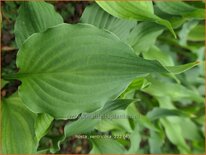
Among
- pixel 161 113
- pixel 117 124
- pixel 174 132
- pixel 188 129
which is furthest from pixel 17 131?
pixel 188 129

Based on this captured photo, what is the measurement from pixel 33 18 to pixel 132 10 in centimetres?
23

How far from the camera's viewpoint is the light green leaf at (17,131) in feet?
2.82

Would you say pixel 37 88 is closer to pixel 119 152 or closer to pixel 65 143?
pixel 119 152

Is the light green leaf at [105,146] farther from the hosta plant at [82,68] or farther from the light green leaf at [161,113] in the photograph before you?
the light green leaf at [161,113]

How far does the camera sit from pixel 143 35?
3.54 ft

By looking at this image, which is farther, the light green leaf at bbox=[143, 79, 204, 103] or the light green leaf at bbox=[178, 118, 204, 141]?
the light green leaf at bbox=[178, 118, 204, 141]

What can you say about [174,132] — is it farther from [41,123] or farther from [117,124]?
[41,123]

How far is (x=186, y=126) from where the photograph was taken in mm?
1453

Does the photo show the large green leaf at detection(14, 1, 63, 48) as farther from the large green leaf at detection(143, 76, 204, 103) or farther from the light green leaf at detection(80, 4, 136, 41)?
the large green leaf at detection(143, 76, 204, 103)

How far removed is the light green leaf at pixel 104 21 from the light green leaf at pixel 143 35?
115mm

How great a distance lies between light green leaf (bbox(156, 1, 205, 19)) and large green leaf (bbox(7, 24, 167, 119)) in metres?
A: 0.35

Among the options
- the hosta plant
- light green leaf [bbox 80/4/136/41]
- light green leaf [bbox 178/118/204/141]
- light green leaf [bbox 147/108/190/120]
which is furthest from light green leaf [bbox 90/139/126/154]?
light green leaf [bbox 178/118/204/141]

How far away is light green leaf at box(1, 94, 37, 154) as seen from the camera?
859 mm

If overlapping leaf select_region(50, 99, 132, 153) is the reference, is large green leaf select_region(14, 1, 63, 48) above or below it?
above
